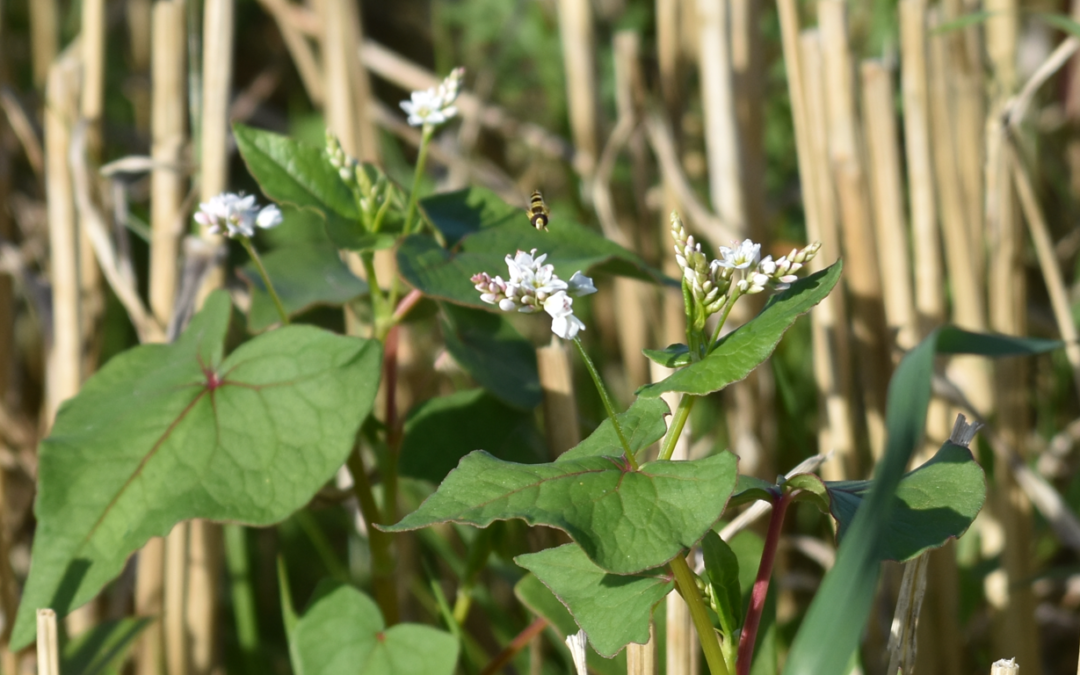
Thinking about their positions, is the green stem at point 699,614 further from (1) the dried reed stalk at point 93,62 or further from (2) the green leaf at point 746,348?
(1) the dried reed stalk at point 93,62

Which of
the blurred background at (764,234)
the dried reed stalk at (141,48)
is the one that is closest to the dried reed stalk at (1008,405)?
the blurred background at (764,234)

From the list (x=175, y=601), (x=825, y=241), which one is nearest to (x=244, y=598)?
(x=175, y=601)

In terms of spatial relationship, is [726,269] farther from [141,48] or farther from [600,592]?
[141,48]

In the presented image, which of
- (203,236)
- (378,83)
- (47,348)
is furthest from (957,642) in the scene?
(378,83)

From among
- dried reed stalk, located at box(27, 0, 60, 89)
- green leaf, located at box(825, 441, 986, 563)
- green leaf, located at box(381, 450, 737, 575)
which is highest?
dried reed stalk, located at box(27, 0, 60, 89)

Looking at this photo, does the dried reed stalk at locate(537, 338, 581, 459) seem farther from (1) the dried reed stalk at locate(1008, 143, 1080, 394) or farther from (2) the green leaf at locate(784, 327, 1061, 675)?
(1) the dried reed stalk at locate(1008, 143, 1080, 394)

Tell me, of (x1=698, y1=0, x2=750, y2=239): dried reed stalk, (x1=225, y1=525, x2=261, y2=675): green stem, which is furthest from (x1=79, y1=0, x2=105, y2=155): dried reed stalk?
(x1=698, y1=0, x2=750, y2=239): dried reed stalk

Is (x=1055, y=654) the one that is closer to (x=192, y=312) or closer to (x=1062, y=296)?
(x=1062, y=296)
